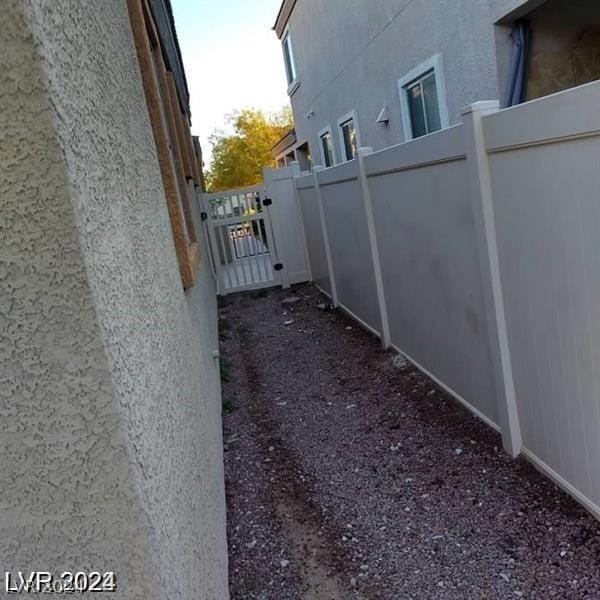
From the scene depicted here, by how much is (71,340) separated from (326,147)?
14.0 m

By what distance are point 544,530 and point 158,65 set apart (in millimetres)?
3899

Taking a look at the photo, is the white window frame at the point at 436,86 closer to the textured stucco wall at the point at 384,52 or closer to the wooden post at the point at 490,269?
the textured stucco wall at the point at 384,52

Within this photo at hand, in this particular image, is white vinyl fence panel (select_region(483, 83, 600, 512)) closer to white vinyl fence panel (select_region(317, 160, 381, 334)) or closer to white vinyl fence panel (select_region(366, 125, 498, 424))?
white vinyl fence panel (select_region(366, 125, 498, 424))

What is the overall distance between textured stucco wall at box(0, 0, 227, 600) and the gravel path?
1422 mm

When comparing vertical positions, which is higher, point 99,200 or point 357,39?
point 357,39

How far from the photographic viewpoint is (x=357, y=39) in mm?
9828

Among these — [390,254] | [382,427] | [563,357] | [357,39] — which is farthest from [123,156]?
[357,39]

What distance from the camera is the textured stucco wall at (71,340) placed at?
40.1 inches

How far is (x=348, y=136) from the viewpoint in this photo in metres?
12.0

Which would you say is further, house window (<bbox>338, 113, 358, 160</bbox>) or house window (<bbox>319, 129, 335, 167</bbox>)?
house window (<bbox>319, 129, 335, 167</bbox>)

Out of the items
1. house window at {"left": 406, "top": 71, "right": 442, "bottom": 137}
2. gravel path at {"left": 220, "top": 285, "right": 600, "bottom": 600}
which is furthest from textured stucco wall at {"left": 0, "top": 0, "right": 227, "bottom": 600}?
house window at {"left": 406, "top": 71, "right": 442, "bottom": 137}

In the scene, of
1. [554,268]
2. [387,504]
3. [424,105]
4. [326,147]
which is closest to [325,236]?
[424,105]

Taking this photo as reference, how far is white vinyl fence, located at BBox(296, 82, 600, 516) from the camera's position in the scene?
7.76ft

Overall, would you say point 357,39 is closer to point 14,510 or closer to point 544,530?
point 544,530
